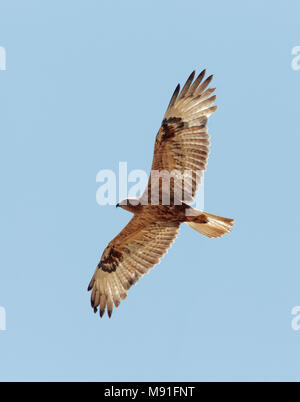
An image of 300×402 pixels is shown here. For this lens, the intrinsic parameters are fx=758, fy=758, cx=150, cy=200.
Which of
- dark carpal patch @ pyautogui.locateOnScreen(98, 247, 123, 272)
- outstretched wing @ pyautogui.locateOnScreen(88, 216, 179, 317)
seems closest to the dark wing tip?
outstretched wing @ pyautogui.locateOnScreen(88, 216, 179, 317)

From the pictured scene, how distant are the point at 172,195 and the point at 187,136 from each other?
3.49ft

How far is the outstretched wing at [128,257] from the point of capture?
1361 cm

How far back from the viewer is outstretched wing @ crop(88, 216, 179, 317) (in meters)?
13.6

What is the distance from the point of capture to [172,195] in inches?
509

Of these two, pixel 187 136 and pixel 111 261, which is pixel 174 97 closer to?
pixel 187 136

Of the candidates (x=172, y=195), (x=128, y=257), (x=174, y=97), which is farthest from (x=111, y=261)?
(x=174, y=97)

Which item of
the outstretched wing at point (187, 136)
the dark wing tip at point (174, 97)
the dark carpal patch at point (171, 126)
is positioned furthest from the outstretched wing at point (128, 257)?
the dark wing tip at point (174, 97)

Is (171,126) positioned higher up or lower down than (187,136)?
higher up

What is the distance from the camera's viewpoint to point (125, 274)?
45.2ft

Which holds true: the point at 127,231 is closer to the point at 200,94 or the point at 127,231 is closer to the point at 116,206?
the point at 116,206
